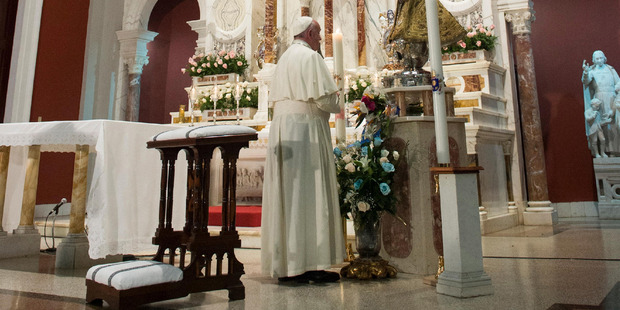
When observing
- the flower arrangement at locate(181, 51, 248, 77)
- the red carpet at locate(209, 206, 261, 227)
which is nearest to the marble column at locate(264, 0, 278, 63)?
the flower arrangement at locate(181, 51, 248, 77)

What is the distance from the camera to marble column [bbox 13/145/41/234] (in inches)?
159

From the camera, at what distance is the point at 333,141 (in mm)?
5914

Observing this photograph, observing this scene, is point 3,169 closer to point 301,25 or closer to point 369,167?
point 301,25

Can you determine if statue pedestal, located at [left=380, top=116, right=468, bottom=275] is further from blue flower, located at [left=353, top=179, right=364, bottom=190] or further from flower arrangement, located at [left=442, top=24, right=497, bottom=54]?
flower arrangement, located at [left=442, top=24, right=497, bottom=54]

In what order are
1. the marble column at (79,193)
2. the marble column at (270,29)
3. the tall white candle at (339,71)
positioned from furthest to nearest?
the marble column at (270,29) < the marble column at (79,193) < the tall white candle at (339,71)

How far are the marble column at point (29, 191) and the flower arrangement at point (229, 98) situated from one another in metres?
3.53

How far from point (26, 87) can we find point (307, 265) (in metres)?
4.72

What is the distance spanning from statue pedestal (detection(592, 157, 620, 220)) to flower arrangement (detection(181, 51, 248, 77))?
6.11 metres

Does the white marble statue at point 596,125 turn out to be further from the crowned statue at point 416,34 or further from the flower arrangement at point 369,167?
the flower arrangement at point 369,167

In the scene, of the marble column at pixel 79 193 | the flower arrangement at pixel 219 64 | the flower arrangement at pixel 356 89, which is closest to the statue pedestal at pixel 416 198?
the marble column at pixel 79 193

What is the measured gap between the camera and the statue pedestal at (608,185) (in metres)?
7.02

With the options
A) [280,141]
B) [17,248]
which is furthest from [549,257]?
[17,248]

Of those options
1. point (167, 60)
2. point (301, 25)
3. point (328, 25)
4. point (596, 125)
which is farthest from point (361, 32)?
point (167, 60)

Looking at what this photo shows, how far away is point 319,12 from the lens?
779cm
